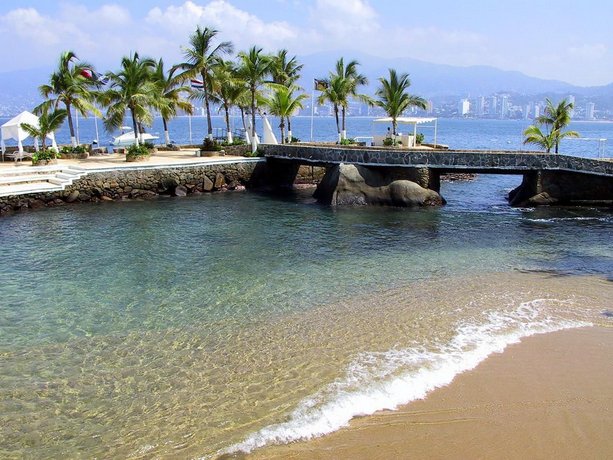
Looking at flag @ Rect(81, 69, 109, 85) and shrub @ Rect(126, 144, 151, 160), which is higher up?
flag @ Rect(81, 69, 109, 85)

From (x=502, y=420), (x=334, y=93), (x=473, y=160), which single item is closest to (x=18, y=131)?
(x=334, y=93)

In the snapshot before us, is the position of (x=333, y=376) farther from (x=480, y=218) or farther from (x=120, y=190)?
(x=120, y=190)

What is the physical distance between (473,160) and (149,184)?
1869 cm

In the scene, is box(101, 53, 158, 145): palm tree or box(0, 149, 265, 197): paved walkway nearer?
box(0, 149, 265, 197): paved walkway

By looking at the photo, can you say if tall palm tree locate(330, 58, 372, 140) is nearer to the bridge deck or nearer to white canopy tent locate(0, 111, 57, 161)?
the bridge deck

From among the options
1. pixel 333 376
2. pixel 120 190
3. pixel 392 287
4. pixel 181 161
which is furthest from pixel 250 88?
pixel 333 376

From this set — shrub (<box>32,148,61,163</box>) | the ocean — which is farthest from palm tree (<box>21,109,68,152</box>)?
the ocean

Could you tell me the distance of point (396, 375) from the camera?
10.6 metres

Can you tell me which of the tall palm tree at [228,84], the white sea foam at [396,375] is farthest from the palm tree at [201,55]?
the white sea foam at [396,375]

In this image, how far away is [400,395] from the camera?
9.88 meters

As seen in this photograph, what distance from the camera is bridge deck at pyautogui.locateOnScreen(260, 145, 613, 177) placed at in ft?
95.3

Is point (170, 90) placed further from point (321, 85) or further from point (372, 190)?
point (372, 190)

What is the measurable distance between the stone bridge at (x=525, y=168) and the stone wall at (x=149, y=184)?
7.21 m

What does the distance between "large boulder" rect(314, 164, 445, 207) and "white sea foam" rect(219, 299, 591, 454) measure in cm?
1708
